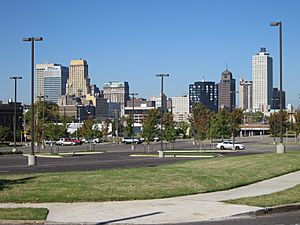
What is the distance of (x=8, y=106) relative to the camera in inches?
4852

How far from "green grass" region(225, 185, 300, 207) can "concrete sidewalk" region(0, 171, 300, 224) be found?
1.62ft

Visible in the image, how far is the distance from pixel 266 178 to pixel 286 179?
2.43 feet

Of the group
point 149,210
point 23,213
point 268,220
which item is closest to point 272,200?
point 268,220

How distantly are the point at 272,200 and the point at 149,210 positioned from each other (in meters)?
3.60

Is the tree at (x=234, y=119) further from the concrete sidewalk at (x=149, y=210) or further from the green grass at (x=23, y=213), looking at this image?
the green grass at (x=23, y=213)

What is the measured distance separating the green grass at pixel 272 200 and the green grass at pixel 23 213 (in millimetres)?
5172

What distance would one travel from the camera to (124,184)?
54.5 ft

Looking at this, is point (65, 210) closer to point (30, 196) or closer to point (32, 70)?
point (30, 196)

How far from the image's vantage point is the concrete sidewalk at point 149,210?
39.5ft

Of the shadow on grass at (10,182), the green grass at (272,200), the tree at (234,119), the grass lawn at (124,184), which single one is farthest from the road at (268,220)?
the tree at (234,119)

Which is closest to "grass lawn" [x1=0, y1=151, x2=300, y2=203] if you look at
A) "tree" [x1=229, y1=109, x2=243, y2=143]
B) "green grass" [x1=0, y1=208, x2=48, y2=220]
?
"green grass" [x1=0, y1=208, x2=48, y2=220]

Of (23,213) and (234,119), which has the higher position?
(234,119)

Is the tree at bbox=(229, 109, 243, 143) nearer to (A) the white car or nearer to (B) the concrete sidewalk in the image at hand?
(A) the white car

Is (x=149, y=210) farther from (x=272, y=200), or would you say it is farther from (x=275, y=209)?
(x=272, y=200)
